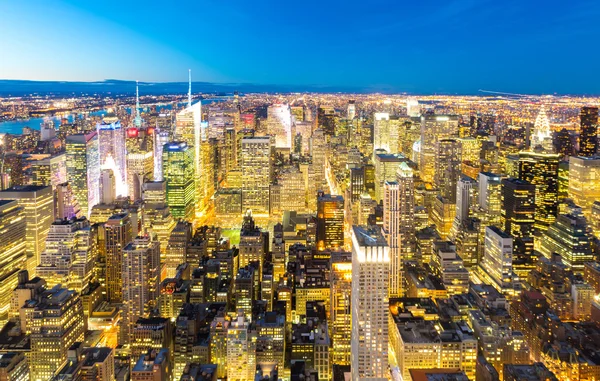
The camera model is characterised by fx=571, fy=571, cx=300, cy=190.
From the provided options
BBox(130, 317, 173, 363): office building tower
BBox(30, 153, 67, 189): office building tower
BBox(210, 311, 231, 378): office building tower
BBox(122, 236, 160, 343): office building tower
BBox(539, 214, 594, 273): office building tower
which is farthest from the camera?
BBox(30, 153, 67, 189): office building tower

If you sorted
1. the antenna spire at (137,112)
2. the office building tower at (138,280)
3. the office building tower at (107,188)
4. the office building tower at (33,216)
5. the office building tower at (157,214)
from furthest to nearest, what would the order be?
the antenna spire at (137,112), the office building tower at (107,188), the office building tower at (157,214), the office building tower at (33,216), the office building tower at (138,280)

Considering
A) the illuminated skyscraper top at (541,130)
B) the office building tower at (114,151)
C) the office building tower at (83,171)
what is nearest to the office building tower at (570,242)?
the illuminated skyscraper top at (541,130)

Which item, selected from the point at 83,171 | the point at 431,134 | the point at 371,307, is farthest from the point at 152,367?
the point at 431,134

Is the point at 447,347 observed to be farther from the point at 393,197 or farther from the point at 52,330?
the point at 52,330

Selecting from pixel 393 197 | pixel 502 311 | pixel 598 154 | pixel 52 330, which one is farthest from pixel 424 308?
pixel 598 154

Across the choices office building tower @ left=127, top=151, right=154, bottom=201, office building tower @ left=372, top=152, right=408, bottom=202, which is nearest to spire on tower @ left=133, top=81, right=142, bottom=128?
office building tower @ left=127, top=151, right=154, bottom=201

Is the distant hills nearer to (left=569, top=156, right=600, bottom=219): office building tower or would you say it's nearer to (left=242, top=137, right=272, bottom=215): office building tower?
(left=242, top=137, right=272, bottom=215): office building tower

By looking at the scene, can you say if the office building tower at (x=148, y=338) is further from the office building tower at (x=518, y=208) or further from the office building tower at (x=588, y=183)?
the office building tower at (x=588, y=183)
